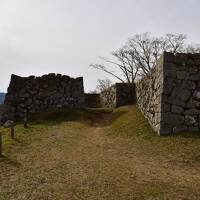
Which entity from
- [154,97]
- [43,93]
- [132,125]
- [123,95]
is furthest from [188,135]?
[123,95]

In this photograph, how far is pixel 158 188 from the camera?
6.84m

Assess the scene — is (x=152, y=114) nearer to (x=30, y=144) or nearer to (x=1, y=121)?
(x=30, y=144)

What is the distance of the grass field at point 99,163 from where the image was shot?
Result: 6633 mm

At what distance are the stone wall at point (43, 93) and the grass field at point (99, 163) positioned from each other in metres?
3.38

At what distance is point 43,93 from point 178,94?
8420mm

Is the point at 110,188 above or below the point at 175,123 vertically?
below

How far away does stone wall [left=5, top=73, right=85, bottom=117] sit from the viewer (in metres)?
17.7

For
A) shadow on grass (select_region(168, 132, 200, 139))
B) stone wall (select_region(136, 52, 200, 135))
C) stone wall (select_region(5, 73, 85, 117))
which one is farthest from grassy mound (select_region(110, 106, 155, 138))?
stone wall (select_region(5, 73, 85, 117))

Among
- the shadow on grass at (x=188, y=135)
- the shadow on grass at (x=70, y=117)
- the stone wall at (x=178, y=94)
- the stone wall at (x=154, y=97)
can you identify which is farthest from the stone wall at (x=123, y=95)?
the shadow on grass at (x=188, y=135)

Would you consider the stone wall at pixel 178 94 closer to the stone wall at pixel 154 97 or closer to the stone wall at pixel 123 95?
the stone wall at pixel 154 97

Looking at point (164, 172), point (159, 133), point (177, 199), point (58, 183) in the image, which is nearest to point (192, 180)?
point (164, 172)

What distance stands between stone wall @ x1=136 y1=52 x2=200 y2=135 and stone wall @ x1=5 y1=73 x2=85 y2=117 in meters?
7.14

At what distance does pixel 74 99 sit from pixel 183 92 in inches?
307

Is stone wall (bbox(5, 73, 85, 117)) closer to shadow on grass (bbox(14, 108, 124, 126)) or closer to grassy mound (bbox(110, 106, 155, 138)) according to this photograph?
shadow on grass (bbox(14, 108, 124, 126))
